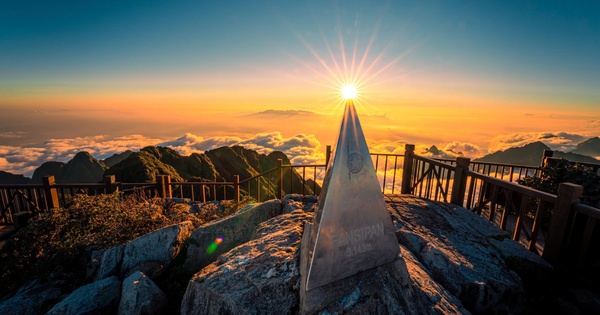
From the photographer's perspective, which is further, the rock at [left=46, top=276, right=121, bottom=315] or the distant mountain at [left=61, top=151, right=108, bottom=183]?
the distant mountain at [left=61, top=151, right=108, bottom=183]

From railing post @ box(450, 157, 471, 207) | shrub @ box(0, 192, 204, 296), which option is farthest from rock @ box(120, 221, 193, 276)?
railing post @ box(450, 157, 471, 207)

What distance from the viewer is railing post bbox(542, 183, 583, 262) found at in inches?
154

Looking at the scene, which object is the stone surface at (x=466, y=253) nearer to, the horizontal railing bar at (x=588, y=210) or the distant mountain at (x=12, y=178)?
the horizontal railing bar at (x=588, y=210)

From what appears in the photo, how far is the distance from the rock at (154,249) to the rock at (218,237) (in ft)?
0.88

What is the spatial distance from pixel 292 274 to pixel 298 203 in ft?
8.88

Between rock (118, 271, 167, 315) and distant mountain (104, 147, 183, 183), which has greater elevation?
rock (118, 271, 167, 315)

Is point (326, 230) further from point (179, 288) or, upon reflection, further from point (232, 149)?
point (232, 149)

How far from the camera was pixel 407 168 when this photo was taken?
7254 millimetres

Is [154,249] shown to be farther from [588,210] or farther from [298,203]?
[588,210]

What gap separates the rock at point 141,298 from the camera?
314 cm

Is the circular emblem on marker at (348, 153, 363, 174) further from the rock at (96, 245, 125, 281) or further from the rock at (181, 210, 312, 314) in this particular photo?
the rock at (96, 245, 125, 281)

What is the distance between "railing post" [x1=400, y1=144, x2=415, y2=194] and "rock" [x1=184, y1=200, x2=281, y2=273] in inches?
176

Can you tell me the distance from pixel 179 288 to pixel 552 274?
5684mm

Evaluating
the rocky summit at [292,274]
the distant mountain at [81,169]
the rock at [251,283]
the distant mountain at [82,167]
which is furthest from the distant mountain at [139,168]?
the distant mountain at [82,167]
